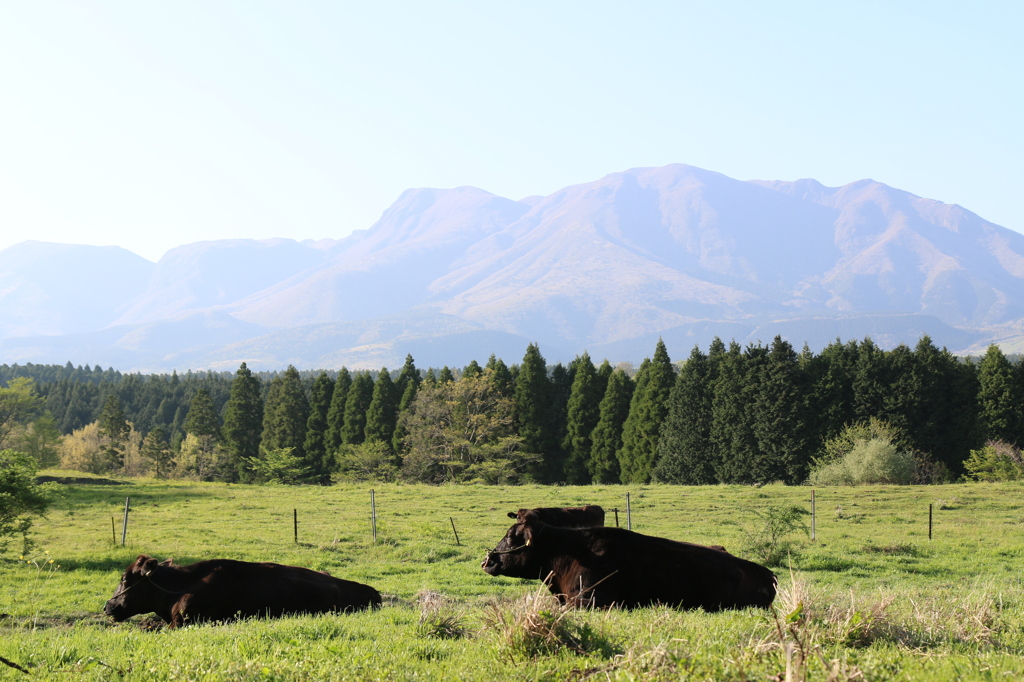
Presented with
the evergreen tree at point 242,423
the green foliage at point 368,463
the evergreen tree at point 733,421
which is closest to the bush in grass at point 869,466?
the evergreen tree at point 733,421

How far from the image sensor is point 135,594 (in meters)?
10.8

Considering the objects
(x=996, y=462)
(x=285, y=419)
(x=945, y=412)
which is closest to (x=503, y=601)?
(x=996, y=462)

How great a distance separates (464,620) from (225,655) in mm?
2398

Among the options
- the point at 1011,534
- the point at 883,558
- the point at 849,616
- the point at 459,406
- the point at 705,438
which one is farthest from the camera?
the point at 459,406

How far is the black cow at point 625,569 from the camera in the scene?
876 centimetres

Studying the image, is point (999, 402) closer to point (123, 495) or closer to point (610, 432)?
point (610, 432)

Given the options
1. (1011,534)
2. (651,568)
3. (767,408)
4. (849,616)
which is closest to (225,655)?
(651,568)

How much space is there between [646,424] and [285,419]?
3580 centimetres

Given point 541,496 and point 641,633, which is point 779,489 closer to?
point 541,496

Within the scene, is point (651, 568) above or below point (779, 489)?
above

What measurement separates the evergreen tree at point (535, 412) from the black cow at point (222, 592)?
53891 mm

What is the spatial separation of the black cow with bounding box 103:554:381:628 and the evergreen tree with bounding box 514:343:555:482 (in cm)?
5389

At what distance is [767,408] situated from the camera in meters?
53.4

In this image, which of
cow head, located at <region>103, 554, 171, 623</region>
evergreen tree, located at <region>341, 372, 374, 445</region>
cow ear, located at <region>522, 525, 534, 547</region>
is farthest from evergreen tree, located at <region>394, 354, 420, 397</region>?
cow ear, located at <region>522, 525, 534, 547</region>
